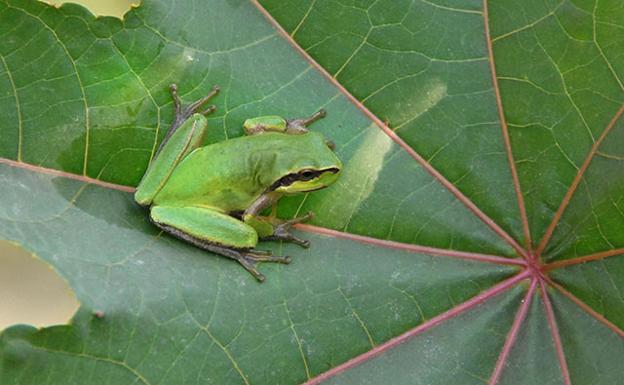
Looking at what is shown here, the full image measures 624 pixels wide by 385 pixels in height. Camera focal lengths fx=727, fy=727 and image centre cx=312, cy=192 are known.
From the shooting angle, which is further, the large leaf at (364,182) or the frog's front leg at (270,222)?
the frog's front leg at (270,222)

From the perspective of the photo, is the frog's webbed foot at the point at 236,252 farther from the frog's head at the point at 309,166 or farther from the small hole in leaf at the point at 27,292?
the small hole in leaf at the point at 27,292

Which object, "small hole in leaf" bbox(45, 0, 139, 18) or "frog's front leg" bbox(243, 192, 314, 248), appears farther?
"small hole in leaf" bbox(45, 0, 139, 18)

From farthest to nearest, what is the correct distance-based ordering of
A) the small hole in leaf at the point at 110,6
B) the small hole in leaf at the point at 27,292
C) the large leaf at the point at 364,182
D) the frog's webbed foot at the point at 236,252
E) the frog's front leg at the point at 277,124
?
the small hole in leaf at the point at 27,292, the small hole in leaf at the point at 110,6, the frog's front leg at the point at 277,124, the frog's webbed foot at the point at 236,252, the large leaf at the point at 364,182

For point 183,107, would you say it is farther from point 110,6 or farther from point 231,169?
point 110,6

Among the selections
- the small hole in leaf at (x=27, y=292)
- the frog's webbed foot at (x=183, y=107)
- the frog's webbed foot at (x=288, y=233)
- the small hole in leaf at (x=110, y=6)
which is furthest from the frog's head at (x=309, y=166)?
the small hole in leaf at (x=27, y=292)

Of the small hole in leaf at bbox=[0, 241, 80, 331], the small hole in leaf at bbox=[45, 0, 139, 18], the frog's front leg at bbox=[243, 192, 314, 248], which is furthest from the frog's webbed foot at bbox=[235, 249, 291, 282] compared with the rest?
the small hole in leaf at bbox=[0, 241, 80, 331]

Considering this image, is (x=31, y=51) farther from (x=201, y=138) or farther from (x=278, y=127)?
(x=278, y=127)

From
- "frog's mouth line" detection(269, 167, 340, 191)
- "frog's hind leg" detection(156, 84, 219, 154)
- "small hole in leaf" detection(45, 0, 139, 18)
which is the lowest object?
"frog's mouth line" detection(269, 167, 340, 191)

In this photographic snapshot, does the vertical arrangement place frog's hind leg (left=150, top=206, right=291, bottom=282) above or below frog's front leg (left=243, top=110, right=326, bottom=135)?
below

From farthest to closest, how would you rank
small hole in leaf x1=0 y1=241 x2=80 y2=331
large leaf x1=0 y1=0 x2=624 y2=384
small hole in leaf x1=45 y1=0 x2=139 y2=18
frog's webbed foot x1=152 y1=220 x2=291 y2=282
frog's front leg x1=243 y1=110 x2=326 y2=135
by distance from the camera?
small hole in leaf x1=0 y1=241 x2=80 y2=331 → small hole in leaf x1=45 y1=0 x2=139 y2=18 → frog's front leg x1=243 y1=110 x2=326 y2=135 → frog's webbed foot x1=152 y1=220 x2=291 y2=282 → large leaf x1=0 y1=0 x2=624 y2=384

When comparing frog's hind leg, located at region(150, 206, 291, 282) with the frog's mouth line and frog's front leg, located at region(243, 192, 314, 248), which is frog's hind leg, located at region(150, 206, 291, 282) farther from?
the frog's mouth line
